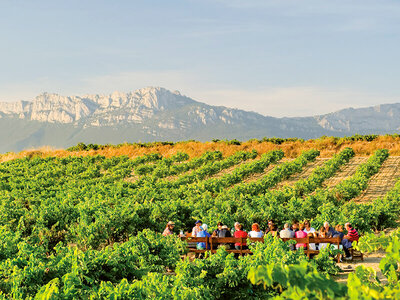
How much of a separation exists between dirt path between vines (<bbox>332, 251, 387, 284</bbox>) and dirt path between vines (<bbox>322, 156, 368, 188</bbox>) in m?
14.4

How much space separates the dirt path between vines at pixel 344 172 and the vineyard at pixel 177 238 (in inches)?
5.4

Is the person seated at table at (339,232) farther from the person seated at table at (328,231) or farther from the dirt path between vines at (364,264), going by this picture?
the dirt path between vines at (364,264)

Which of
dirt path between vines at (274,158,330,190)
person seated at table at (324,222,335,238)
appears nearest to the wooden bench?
person seated at table at (324,222,335,238)

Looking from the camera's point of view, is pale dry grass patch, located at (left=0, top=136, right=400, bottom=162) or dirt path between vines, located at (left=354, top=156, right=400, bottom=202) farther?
pale dry grass patch, located at (left=0, top=136, right=400, bottom=162)

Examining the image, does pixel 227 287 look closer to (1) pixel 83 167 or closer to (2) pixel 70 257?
(2) pixel 70 257

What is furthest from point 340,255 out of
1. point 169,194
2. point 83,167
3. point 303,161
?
point 83,167

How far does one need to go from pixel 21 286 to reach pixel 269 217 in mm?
9664

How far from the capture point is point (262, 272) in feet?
11.1

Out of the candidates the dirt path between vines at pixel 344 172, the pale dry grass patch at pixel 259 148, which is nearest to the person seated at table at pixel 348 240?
the dirt path between vines at pixel 344 172

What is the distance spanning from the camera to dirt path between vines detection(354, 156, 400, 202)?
25.3m

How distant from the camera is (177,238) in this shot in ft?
40.9

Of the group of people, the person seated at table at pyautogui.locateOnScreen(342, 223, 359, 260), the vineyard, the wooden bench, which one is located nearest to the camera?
the vineyard

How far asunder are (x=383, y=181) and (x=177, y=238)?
882 inches

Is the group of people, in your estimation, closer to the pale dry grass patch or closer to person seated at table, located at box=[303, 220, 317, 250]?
person seated at table, located at box=[303, 220, 317, 250]
